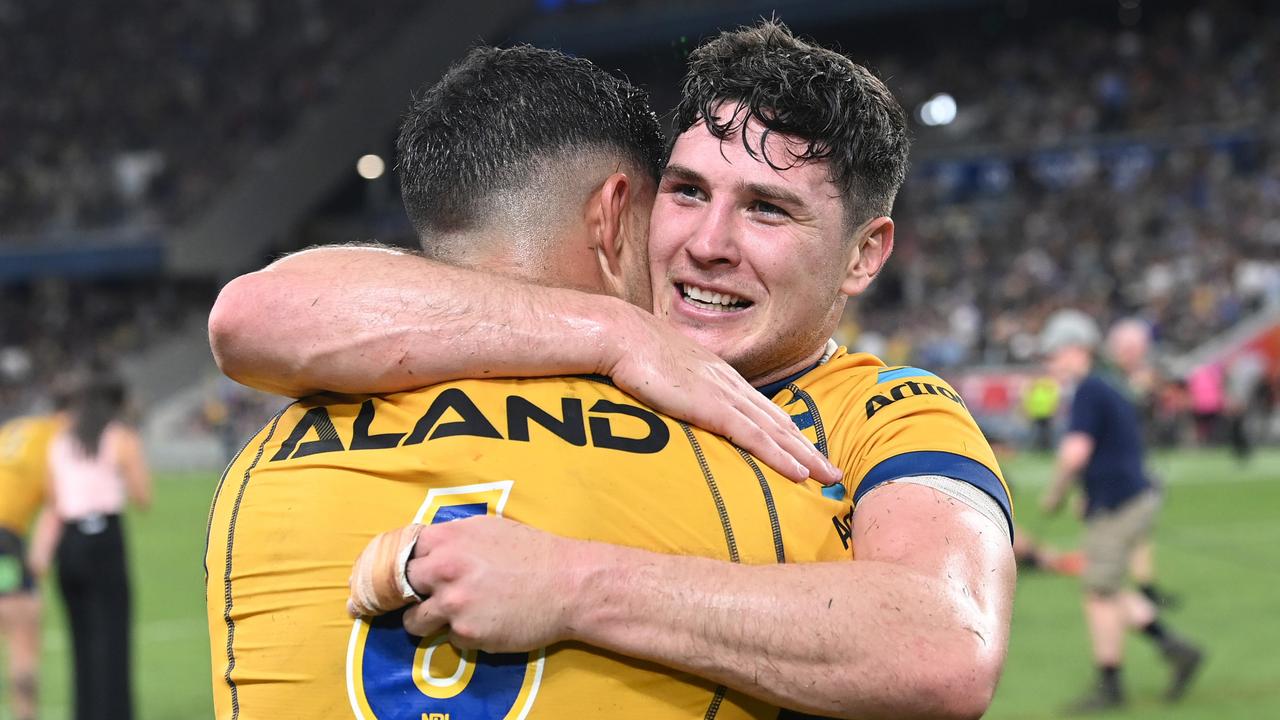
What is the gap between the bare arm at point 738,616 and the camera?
6.25 ft

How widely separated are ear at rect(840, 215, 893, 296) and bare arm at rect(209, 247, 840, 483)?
Result: 67 cm

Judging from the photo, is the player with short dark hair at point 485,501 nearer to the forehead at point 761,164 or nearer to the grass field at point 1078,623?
the forehead at point 761,164

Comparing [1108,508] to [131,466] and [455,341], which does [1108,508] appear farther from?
→ [455,341]

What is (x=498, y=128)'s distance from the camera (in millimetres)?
2229

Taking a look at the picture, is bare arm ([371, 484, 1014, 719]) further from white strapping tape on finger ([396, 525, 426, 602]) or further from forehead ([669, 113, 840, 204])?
forehead ([669, 113, 840, 204])

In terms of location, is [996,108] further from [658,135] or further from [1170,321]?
[658,135]

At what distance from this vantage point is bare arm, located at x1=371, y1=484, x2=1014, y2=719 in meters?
1.91

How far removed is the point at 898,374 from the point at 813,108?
55cm

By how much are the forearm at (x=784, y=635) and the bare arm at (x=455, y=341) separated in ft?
0.82

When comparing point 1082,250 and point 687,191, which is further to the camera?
point 1082,250

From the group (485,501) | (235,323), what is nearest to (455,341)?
(485,501)

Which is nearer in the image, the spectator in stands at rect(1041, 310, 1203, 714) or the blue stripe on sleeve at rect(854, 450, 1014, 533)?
the blue stripe on sleeve at rect(854, 450, 1014, 533)

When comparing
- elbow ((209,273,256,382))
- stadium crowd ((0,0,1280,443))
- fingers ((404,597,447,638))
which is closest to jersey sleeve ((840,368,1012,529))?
fingers ((404,597,447,638))

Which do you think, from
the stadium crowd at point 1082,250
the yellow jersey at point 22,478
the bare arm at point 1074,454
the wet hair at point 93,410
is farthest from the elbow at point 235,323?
the stadium crowd at point 1082,250
